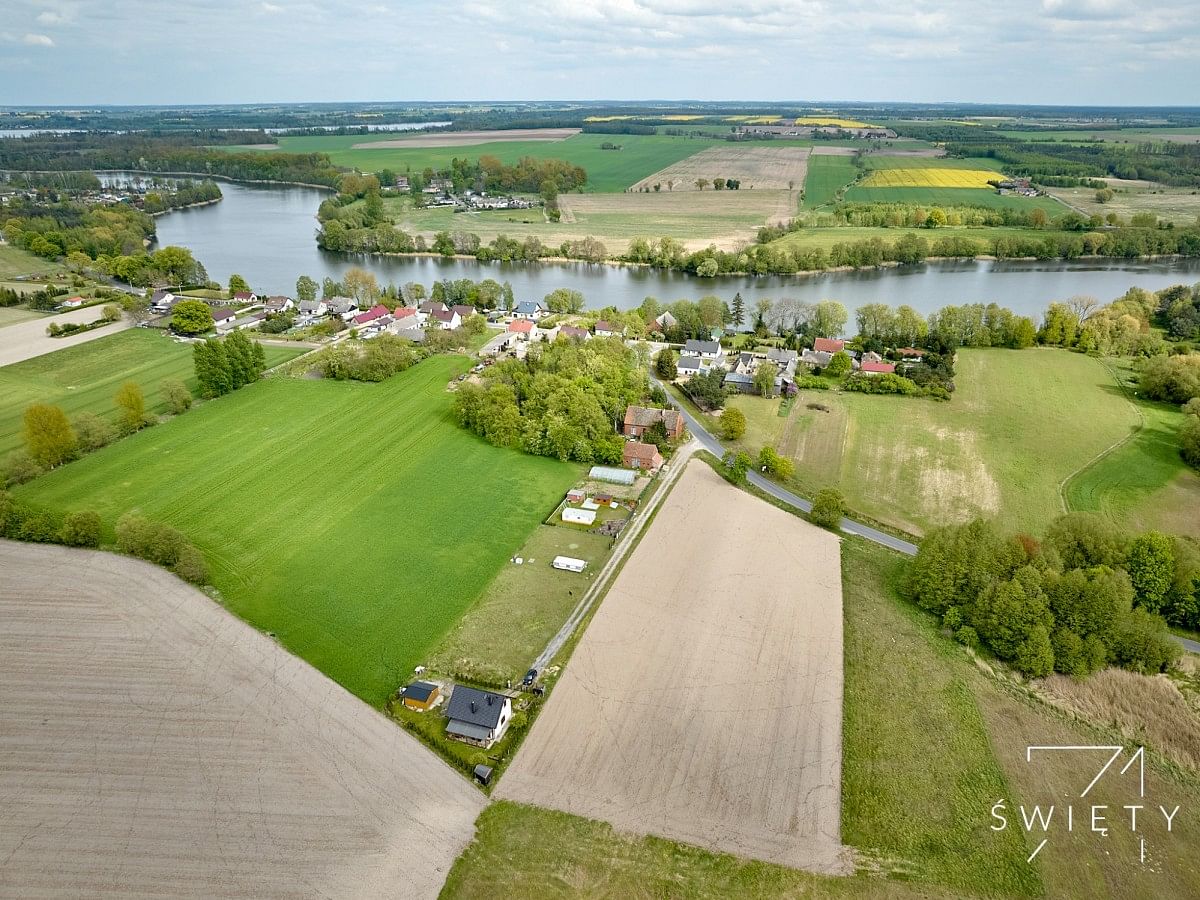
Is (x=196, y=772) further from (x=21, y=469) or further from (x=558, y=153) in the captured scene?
(x=558, y=153)

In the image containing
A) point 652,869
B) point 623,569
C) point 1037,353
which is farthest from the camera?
point 1037,353

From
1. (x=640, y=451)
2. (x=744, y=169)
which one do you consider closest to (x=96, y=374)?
(x=640, y=451)

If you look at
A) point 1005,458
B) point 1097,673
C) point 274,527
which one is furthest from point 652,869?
point 1005,458

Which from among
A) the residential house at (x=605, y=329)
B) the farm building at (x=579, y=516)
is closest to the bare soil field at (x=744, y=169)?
the residential house at (x=605, y=329)

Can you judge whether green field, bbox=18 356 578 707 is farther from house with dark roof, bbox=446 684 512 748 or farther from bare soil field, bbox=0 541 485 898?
house with dark roof, bbox=446 684 512 748

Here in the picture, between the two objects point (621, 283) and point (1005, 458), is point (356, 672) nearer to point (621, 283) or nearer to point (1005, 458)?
point (1005, 458)

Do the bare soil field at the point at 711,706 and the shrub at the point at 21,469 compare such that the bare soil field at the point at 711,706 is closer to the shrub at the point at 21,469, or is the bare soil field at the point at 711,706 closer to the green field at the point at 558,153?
the shrub at the point at 21,469
